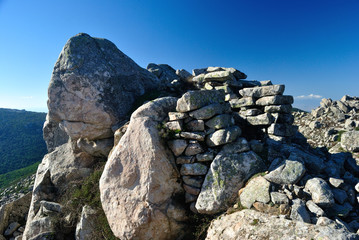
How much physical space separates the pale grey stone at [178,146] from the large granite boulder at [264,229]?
11.0ft

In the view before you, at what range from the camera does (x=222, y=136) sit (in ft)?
27.5

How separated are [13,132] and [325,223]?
122m

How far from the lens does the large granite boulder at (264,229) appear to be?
16.9ft

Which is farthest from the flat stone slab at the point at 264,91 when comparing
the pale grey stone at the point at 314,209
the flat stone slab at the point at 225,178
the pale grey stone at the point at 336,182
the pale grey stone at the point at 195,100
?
the pale grey stone at the point at 314,209

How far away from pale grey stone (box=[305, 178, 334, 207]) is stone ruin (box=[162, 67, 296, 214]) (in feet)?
5.74

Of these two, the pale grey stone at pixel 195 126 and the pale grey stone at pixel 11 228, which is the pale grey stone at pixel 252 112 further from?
the pale grey stone at pixel 11 228

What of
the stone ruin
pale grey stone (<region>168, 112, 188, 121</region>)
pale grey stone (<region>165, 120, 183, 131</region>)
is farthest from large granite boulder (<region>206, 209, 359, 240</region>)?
pale grey stone (<region>168, 112, 188, 121</region>)

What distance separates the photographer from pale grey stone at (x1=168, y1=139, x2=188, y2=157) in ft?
28.6

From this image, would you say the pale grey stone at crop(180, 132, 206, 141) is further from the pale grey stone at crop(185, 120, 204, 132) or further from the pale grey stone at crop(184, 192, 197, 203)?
the pale grey stone at crop(184, 192, 197, 203)

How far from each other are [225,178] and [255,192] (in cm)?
129

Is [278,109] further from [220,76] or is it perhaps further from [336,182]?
[220,76]

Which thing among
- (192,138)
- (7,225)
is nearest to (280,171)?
(192,138)

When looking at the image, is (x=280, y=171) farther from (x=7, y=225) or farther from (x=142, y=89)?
(x=7, y=225)

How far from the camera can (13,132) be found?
3519 inches
